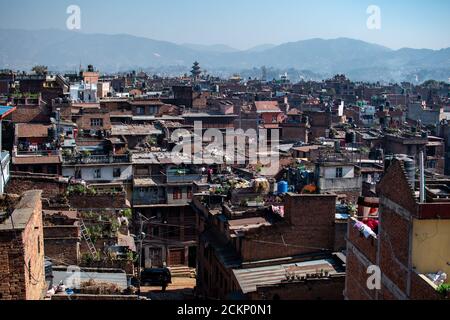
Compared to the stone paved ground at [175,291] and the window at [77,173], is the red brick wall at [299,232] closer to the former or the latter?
the stone paved ground at [175,291]

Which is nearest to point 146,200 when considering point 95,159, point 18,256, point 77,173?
point 95,159

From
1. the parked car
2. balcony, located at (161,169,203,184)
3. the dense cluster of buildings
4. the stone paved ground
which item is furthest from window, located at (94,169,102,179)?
the parked car

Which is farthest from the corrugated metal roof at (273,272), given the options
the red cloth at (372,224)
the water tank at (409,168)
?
the water tank at (409,168)

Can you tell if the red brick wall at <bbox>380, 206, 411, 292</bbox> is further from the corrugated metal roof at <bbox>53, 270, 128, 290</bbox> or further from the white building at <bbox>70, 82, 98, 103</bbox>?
the white building at <bbox>70, 82, 98, 103</bbox>

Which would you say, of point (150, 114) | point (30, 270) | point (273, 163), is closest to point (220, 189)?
point (273, 163)
